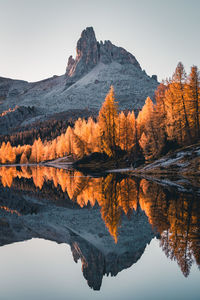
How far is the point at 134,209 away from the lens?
13.5m

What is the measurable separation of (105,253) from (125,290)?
211cm

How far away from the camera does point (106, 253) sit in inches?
296

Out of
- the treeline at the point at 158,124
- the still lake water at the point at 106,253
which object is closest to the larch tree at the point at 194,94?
the treeline at the point at 158,124

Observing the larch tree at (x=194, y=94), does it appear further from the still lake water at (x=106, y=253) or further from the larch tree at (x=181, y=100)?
the still lake water at (x=106, y=253)

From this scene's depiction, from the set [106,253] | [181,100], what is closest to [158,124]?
[181,100]

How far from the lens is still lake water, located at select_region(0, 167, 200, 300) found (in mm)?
5457

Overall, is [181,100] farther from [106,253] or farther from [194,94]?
[106,253]

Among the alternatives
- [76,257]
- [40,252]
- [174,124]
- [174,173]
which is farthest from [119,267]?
[174,124]

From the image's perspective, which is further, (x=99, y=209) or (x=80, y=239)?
(x=99, y=209)

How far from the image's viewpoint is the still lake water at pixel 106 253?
546 cm

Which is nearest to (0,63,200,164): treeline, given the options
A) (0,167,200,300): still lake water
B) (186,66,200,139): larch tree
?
(186,66,200,139): larch tree

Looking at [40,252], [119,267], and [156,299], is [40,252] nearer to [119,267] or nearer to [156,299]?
[119,267]

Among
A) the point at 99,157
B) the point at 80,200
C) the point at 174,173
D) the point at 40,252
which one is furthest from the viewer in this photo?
the point at 99,157

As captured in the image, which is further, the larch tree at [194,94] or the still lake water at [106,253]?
the larch tree at [194,94]
